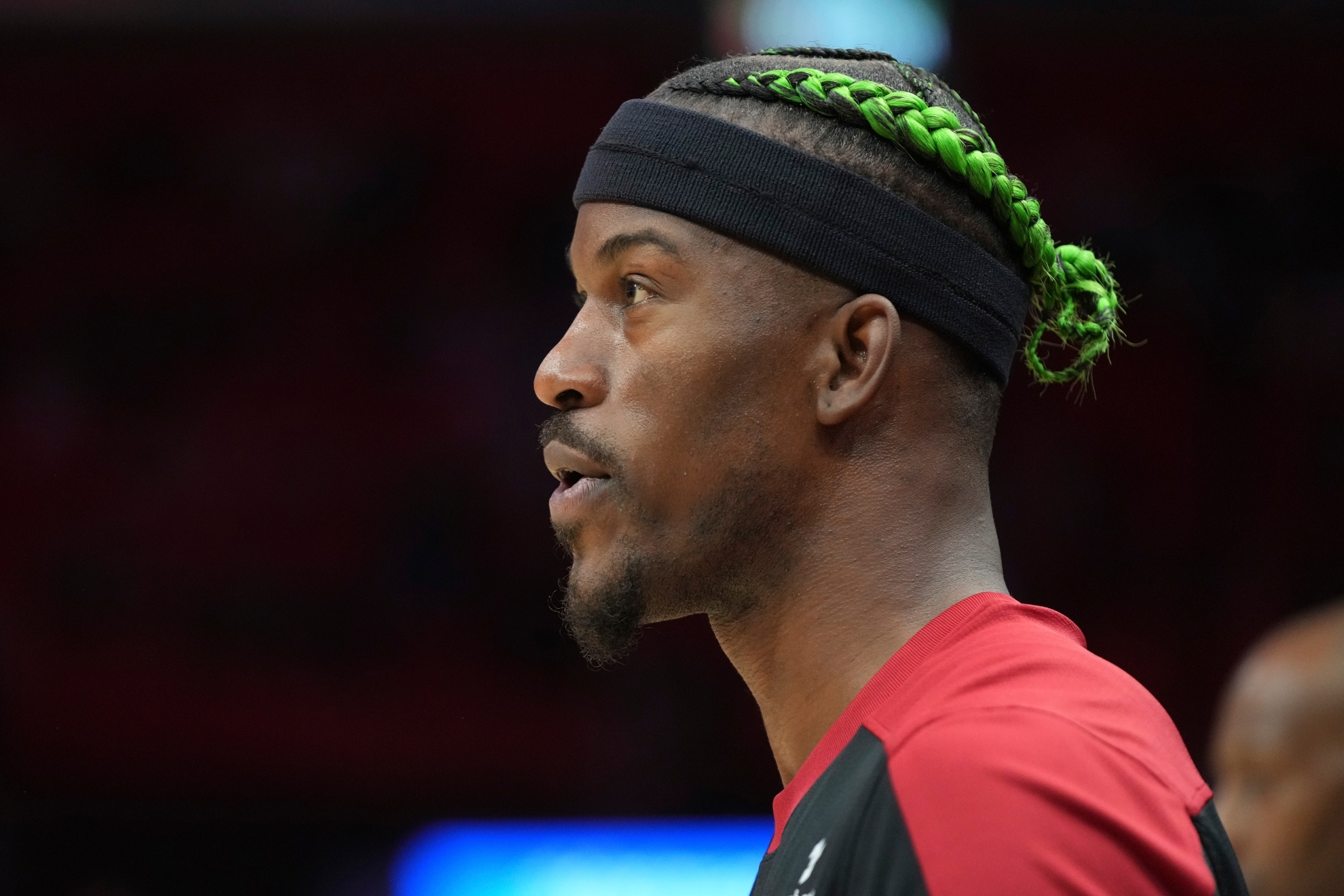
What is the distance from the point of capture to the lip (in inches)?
68.4

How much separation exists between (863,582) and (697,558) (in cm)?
20

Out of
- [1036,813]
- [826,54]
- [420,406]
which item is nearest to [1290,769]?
[826,54]

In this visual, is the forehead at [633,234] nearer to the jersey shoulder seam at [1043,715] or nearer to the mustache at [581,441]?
the mustache at [581,441]

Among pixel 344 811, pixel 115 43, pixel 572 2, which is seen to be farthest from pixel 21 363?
pixel 572 2

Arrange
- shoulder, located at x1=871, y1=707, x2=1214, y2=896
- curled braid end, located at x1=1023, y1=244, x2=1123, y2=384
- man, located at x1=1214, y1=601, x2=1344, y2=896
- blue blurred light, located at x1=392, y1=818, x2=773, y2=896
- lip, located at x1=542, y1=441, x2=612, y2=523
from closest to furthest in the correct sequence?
shoulder, located at x1=871, y1=707, x2=1214, y2=896 < lip, located at x1=542, y1=441, x2=612, y2=523 < curled braid end, located at x1=1023, y1=244, x2=1123, y2=384 < man, located at x1=1214, y1=601, x2=1344, y2=896 < blue blurred light, located at x1=392, y1=818, x2=773, y2=896

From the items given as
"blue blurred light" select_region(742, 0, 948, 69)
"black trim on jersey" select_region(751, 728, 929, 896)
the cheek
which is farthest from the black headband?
"blue blurred light" select_region(742, 0, 948, 69)

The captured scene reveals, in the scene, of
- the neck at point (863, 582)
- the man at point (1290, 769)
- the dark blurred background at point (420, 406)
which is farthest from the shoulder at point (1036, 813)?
the dark blurred background at point (420, 406)

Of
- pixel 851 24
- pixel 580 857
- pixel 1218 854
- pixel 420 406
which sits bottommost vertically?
pixel 1218 854

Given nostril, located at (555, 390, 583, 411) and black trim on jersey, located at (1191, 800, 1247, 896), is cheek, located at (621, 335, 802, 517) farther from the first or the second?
black trim on jersey, located at (1191, 800, 1247, 896)

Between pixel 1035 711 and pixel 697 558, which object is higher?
pixel 697 558

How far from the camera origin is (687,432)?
1.69 m

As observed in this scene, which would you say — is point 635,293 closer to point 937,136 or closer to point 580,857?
point 937,136

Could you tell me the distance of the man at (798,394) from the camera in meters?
1.65

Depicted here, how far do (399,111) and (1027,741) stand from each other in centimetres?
469
